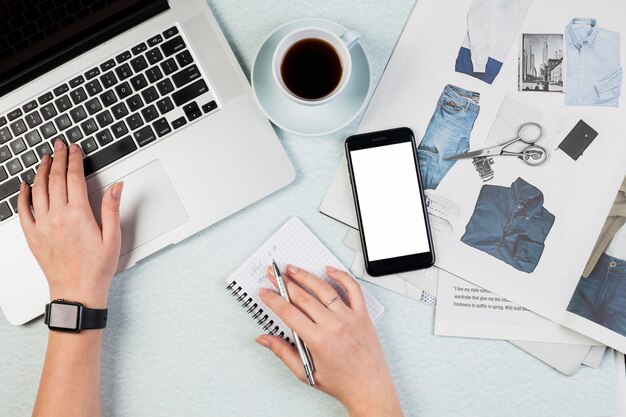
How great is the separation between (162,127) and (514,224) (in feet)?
1.64

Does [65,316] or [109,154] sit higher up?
[109,154]

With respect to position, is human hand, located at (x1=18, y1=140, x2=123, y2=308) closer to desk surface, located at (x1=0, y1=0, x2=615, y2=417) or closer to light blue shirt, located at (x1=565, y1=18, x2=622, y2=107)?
desk surface, located at (x1=0, y1=0, x2=615, y2=417)

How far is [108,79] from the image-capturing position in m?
0.70

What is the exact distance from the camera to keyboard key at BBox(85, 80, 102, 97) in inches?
27.5

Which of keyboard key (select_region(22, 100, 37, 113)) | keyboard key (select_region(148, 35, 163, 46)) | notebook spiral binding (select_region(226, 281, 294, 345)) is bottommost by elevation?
notebook spiral binding (select_region(226, 281, 294, 345))

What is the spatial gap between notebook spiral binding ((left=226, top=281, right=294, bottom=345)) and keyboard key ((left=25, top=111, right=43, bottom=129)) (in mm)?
337

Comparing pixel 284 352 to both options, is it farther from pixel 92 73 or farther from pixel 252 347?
pixel 92 73

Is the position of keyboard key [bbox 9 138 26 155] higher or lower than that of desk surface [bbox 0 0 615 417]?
higher

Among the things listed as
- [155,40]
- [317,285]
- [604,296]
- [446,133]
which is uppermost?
[155,40]

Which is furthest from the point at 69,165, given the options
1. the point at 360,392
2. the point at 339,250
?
the point at 360,392

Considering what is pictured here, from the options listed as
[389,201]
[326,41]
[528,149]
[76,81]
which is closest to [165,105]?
[76,81]

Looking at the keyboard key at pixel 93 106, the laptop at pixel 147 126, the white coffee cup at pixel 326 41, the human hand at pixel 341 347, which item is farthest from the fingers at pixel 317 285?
the keyboard key at pixel 93 106

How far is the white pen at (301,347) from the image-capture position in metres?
0.70

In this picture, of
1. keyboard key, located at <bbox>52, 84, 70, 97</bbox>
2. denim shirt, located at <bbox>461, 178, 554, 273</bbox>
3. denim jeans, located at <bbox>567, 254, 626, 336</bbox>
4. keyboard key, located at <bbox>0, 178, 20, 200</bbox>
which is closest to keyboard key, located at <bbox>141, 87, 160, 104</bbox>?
keyboard key, located at <bbox>52, 84, 70, 97</bbox>
